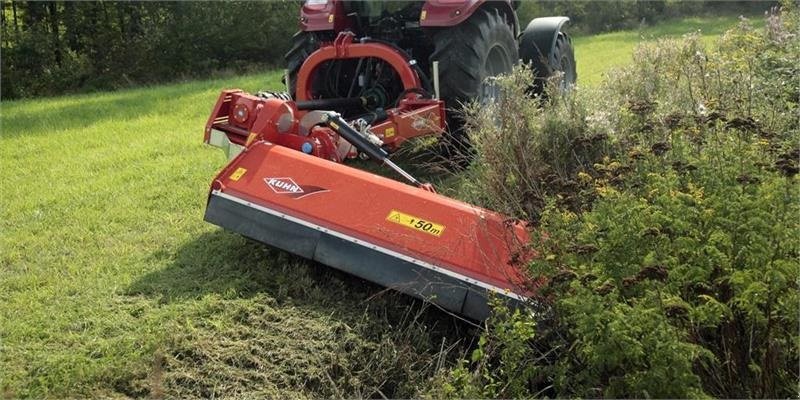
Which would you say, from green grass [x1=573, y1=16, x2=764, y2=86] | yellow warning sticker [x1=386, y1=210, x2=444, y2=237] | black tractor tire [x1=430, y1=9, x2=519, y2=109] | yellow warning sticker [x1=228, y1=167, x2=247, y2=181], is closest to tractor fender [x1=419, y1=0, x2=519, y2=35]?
black tractor tire [x1=430, y1=9, x2=519, y2=109]

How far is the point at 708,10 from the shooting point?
972 inches

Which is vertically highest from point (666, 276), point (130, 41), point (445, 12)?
point (445, 12)

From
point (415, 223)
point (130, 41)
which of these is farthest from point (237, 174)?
point (130, 41)

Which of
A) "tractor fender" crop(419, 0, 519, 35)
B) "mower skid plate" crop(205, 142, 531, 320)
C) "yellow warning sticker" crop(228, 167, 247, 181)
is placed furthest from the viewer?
"tractor fender" crop(419, 0, 519, 35)

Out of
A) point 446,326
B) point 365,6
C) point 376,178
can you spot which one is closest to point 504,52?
point 365,6

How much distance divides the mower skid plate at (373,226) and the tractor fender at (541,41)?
3287 mm

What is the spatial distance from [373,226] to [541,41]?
3734 mm

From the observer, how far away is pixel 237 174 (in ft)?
14.1

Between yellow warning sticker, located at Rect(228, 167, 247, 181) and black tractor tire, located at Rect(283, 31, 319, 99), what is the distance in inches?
83.0

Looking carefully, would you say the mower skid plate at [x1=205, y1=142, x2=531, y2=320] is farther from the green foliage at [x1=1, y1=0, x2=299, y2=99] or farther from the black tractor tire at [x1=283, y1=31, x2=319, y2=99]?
the green foliage at [x1=1, y1=0, x2=299, y2=99]

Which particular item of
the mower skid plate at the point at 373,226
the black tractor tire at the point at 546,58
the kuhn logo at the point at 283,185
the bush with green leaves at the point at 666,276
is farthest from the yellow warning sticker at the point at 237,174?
the black tractor tire at the point at 546,58

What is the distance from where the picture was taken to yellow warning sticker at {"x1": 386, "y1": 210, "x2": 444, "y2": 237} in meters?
3.82

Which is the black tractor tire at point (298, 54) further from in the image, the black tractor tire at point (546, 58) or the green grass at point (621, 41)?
the green grass at point (621, 41)

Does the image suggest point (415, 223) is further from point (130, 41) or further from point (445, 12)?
point (130, 41)
